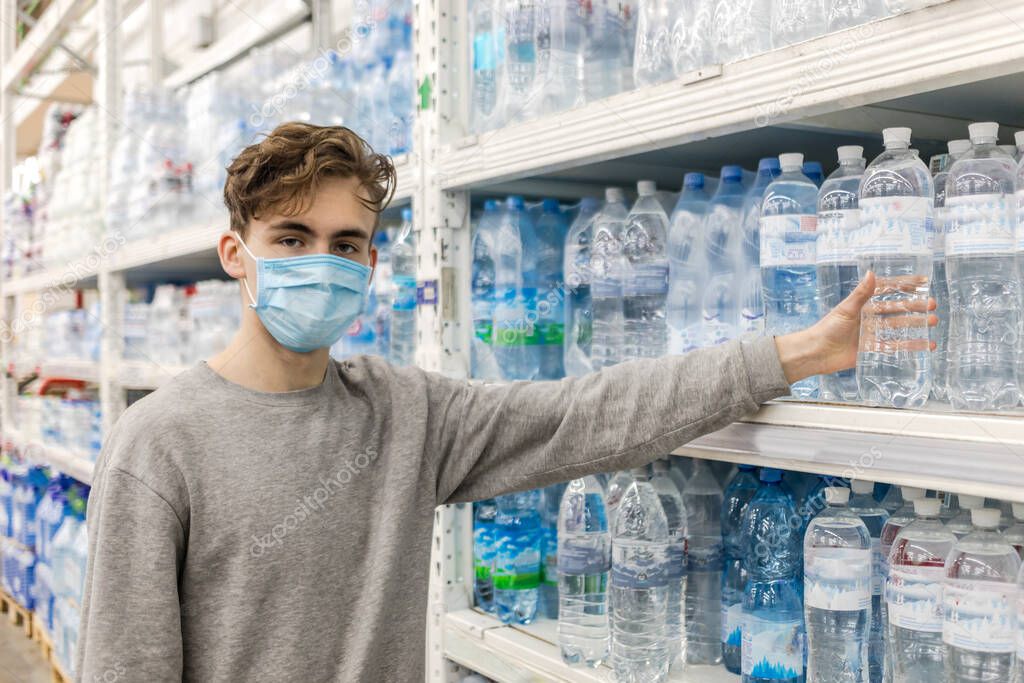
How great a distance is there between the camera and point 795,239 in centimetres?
129

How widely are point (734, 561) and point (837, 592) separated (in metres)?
0.39

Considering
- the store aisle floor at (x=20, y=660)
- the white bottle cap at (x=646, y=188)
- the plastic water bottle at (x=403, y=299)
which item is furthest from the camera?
the store aisle floor at (x=20, y=660)

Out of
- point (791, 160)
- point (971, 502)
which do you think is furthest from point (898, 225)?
point (971, 502)

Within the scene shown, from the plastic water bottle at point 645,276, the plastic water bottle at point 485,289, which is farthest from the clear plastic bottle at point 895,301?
the plastic water bottle at point 485,289

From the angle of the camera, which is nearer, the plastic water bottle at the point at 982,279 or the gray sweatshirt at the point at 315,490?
the plastic water bottle at the point at 982,279

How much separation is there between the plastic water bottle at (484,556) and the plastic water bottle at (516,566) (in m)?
0.02

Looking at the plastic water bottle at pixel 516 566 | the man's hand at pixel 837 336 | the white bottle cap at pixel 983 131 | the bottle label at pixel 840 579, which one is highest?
the white bottle cap at pixel 983 131

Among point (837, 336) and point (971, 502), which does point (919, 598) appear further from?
point (837, 336)

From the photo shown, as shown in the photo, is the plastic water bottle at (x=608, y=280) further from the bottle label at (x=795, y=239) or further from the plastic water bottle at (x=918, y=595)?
the plastic water bottle at (x=918, y=595)

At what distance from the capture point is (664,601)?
1.65m

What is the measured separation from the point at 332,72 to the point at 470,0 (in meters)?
0.92

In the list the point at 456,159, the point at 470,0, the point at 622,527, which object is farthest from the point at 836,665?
the point at 470,0

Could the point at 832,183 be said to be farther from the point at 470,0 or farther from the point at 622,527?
the point at 470,0

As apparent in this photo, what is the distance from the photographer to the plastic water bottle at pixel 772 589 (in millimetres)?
1399
